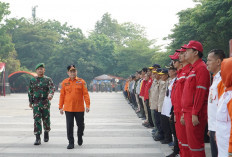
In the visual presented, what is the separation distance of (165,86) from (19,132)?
169 inches

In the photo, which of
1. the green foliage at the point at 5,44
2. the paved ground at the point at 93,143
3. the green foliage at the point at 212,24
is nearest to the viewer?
the paved ground at the point at 93,143

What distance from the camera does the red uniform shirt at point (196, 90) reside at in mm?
4633

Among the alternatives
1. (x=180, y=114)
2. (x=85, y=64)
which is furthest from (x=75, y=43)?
(x=180, y=114)

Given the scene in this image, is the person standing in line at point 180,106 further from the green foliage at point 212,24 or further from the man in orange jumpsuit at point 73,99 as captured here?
the green foliage at point 212,24

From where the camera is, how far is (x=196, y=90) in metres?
4.71

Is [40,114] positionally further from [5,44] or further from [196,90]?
[5,44]

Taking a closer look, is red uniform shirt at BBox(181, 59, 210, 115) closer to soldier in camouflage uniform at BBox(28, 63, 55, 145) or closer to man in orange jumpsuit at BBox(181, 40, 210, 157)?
man in orange jumpsuit at BBox(181, 40, 210, 157)

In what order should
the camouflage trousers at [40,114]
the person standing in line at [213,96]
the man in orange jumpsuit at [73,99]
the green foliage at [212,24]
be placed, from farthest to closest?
the green foliage at [212,24], the camouflage trousers at [40,114], the man in orange jumpsuit at [73,99], the person standing in line at [213,96]

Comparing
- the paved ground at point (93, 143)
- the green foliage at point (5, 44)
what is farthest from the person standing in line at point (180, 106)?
the green foliage at point (5, 44)

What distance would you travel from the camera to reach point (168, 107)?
7.00 m

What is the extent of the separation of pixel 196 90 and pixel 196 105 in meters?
0.21

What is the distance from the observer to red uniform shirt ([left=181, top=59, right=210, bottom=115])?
4633 millimetres


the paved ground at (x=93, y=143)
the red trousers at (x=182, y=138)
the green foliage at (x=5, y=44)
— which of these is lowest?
the paved ground at (x=93, y=143)

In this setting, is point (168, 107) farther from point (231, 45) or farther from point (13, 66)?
point (13, 66)
